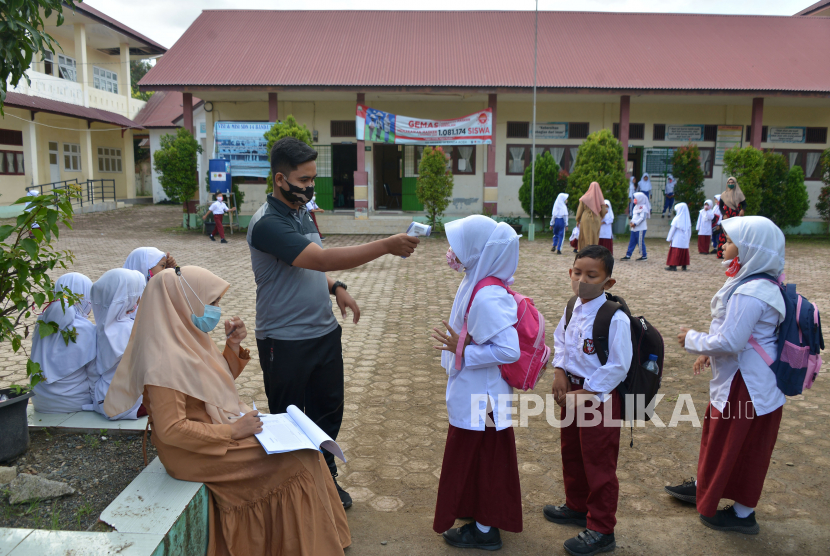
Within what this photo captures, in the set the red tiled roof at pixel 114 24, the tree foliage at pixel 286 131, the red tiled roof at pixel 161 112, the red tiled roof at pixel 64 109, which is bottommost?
the tree foliage at pixel 286 131

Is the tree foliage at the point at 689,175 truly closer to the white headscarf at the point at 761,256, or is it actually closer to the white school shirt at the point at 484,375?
the white headscarf at the point at 761,256

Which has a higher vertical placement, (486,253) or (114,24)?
(114,24)

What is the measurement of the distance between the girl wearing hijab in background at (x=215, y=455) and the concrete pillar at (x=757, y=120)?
19.1 m

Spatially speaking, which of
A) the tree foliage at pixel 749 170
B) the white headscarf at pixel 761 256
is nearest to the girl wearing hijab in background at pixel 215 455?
the white headscarf at pixel 761 256

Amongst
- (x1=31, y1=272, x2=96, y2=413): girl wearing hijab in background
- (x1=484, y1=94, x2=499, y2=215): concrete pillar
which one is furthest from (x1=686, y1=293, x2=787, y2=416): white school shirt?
(x1=484, y1=94, x2=499, y2=215): concrete pillar

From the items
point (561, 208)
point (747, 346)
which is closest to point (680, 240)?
point (561, 208)

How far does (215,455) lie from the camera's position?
2340mm

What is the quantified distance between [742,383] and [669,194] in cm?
1682

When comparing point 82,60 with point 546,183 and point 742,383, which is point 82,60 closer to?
point 546,183

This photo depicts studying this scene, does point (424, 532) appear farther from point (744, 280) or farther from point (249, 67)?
point (249, 67)

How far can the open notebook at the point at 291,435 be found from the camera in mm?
2342

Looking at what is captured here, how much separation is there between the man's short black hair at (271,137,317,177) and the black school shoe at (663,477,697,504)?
2.60 m

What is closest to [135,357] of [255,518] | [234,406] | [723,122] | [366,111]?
[234,406]

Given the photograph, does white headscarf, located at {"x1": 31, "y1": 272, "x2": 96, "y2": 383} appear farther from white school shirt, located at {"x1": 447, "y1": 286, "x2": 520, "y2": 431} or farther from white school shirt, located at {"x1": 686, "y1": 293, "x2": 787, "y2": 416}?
white school shirt, located at {"x1": 686, "y1": 293, "x2": 787, "y2": 416}
